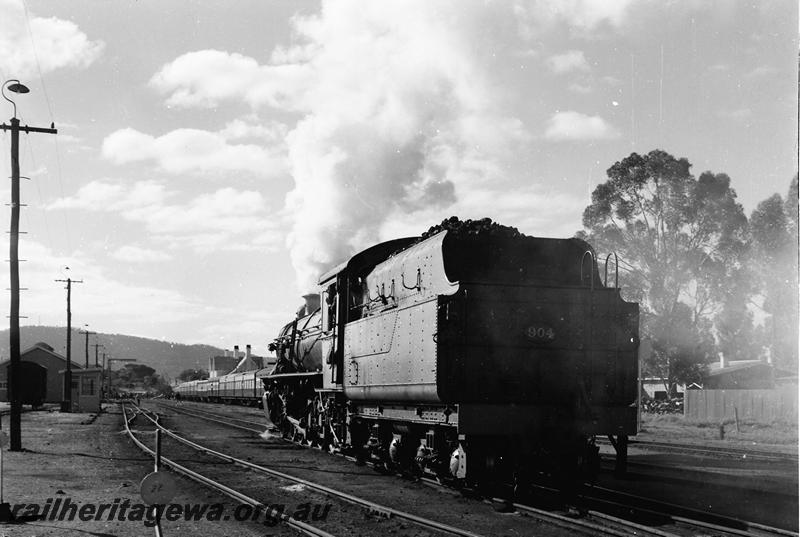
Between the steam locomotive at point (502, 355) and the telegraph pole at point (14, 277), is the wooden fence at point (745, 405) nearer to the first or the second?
the steam locomotive at point (502, 355)

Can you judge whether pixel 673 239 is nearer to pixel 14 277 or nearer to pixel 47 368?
pixel 14 277

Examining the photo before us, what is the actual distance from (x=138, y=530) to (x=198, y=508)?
1.46 meters

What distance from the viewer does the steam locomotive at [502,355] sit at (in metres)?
9.71

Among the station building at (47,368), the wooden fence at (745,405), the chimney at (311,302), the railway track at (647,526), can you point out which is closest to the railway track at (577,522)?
the railway track at (647,526)

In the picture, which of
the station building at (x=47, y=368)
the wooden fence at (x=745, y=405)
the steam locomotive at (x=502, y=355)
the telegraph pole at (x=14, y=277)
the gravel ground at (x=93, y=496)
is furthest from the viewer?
the station building at (x=47, y=368)

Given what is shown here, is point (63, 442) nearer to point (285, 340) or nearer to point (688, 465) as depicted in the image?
point (285, 340)

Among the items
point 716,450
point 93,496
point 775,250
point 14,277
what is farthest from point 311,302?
point 775,250

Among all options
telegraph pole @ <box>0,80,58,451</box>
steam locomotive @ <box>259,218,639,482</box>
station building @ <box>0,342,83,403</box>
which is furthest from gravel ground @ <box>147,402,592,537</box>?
station building @ <box>0,342,83,403</box>

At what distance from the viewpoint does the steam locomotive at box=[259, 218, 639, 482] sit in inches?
382

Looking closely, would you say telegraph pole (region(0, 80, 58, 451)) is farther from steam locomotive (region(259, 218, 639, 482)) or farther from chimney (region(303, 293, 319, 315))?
steam locomotive (region(259, 218, 639, 482))

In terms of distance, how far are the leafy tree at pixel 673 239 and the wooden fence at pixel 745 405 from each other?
11.1ft

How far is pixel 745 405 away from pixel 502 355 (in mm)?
25032

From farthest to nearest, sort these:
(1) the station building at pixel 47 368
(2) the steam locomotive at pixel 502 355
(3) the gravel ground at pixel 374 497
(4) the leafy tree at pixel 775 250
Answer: (1) the station building at pixel 47 368 → (4) the leafy tree at pixel 775 250 → (2) the steam locomotive at pixel 502 355 → (3) the gravel ground at pixel 374 497

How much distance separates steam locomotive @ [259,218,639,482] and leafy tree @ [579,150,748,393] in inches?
933
